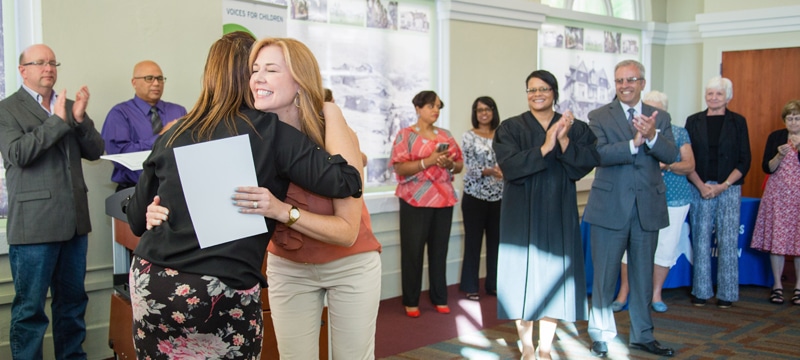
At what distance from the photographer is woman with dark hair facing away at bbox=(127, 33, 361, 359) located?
176cm

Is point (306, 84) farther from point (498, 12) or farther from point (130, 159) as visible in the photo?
point (498, 12)

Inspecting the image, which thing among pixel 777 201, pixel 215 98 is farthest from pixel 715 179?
pixel 215 98

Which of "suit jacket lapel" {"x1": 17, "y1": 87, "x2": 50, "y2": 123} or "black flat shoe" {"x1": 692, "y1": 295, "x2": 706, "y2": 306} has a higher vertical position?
"suit jacket lapel" {"x1": 17, "y1": 87, "x2": 50, "y2": 123}

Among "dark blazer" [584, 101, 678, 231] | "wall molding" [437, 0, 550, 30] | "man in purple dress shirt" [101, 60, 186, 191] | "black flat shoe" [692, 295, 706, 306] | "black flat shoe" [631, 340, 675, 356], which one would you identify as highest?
"wall molding" [437, 0, 550, 30]

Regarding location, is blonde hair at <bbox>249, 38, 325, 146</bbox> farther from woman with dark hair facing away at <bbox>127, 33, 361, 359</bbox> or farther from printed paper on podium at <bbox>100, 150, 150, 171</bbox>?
printed paper on podium at <bbox>100, 150, 150, 171</bbox>

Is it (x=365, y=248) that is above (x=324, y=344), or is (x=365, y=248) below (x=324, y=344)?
above

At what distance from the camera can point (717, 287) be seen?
597cm

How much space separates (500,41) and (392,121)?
4.73ft

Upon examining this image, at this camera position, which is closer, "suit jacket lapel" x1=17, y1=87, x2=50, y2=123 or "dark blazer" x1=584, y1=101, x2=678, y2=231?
"suit jacket lapel" x1=17, y1=87, x2=50, y2=123

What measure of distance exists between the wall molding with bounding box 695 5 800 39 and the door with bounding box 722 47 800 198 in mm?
227

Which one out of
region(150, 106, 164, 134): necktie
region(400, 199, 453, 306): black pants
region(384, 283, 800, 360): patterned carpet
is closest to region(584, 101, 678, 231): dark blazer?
region(384, 283, 800, 360): patterned carpet

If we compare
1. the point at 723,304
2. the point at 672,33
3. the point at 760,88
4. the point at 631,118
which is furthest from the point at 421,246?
the point at 672,33

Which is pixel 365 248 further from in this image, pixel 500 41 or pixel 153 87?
pixel 500 41

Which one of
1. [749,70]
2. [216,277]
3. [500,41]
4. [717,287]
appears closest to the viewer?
[216,277]
